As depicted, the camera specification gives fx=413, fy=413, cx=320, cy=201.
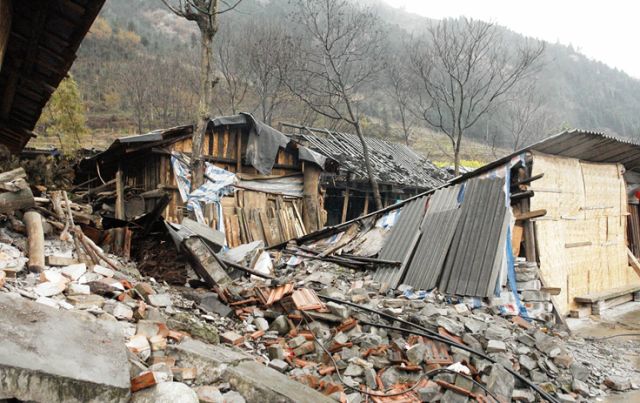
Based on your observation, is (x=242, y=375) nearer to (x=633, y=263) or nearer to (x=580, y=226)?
(x=580, y=226)

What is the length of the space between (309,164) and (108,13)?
174 ft

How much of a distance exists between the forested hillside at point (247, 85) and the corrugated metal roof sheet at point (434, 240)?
825 cm

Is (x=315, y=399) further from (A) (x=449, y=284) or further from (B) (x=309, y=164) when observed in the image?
(B) (x=309, y=164)

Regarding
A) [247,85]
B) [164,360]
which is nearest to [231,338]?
[164,360]

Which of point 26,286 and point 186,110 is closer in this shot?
point 26,286

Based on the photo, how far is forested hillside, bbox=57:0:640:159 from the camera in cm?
2422

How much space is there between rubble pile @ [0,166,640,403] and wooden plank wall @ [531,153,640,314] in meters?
1.51

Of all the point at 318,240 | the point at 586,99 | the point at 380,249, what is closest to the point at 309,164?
the point at 318,240

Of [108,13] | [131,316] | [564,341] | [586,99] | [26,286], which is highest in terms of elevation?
[108,13]

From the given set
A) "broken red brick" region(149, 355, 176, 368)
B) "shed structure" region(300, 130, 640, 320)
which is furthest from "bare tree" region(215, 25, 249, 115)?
"broken red brick" region(149, 355, 176, 368)

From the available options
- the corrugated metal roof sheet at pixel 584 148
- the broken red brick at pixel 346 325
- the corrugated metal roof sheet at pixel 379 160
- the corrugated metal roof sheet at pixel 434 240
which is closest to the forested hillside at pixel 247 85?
the corrugated metal roof sheet at pixel 379 160

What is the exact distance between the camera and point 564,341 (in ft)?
19.3

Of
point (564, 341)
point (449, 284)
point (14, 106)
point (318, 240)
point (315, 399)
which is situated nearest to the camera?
point (315, 399)

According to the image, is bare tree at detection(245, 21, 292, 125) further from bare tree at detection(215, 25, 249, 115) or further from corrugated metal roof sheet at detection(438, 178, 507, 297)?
corrugated metal roof sheet at detection(438, 178, 507, 297)
